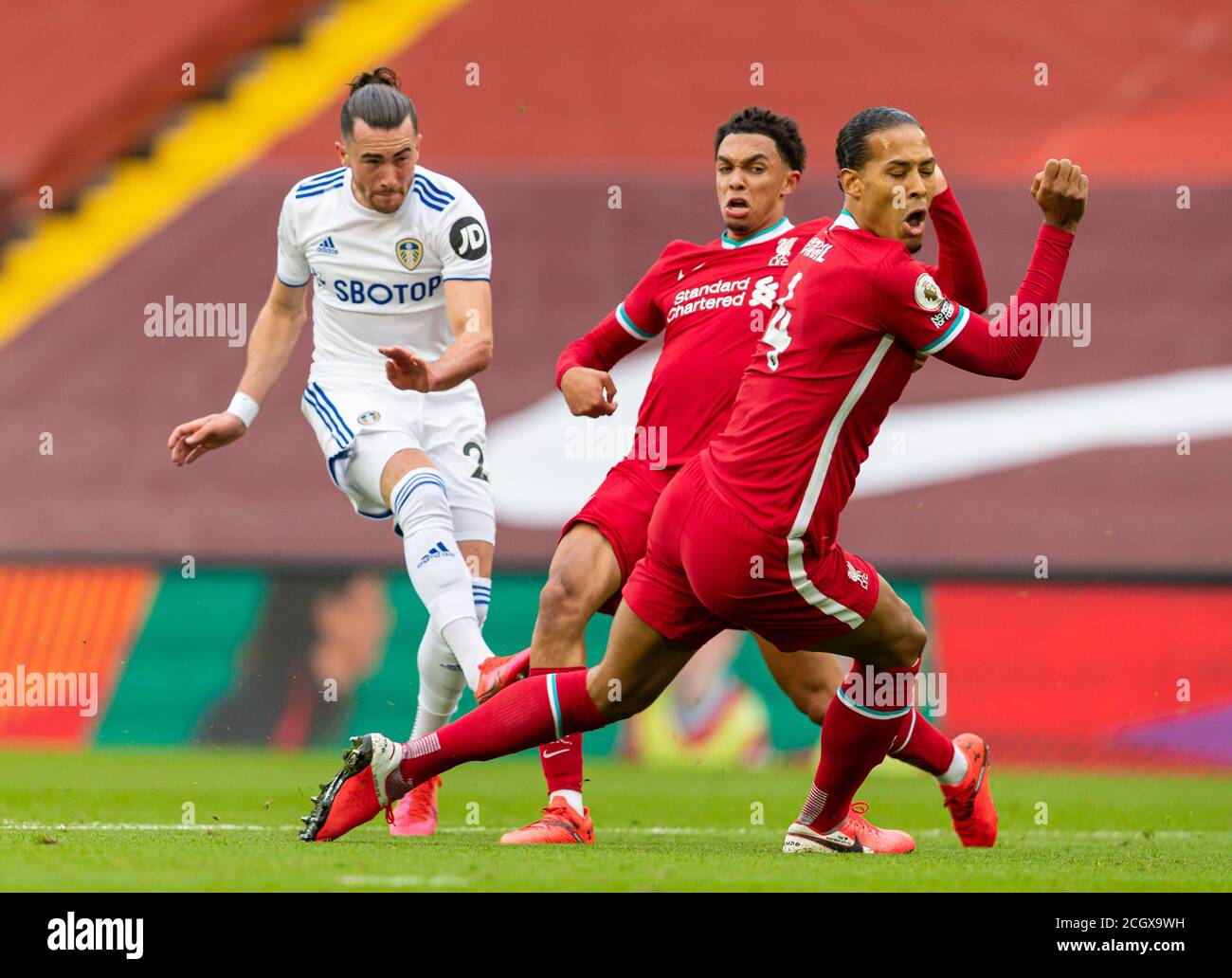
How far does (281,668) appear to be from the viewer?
33.6 feet

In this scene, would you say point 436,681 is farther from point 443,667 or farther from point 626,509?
point 626,509

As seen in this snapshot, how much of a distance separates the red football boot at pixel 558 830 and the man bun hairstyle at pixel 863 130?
7.31ft

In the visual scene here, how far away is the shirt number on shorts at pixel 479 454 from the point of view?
21.9ft

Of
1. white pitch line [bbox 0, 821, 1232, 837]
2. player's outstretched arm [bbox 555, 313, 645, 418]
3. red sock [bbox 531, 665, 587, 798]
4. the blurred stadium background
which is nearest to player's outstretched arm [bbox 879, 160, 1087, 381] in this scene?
player's outstretched arm [bbox 555, 313, 645, 418]

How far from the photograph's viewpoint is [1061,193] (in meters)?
4.64

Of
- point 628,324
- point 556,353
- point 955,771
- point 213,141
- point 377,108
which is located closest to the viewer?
point 955,771

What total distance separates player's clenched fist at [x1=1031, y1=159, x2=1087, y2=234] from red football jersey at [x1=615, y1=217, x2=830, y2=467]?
1327mm

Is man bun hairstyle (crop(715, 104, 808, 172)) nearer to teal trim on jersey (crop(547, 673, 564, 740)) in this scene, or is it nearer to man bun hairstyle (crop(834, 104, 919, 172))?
man bun hairstyle (crop(834, 104, 919, 172))

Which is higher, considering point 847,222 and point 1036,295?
point 847,222

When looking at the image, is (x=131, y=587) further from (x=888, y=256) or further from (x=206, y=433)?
(x=888, y=256)

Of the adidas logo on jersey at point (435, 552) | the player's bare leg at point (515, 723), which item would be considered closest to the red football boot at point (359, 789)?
the player's bare leg at point (515, 723)

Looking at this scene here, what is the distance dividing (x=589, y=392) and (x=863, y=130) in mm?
1145

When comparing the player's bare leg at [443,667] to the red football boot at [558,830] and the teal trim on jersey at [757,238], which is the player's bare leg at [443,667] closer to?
the red football boot at [558,830]

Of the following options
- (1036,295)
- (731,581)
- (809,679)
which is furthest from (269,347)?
(1036,295)
